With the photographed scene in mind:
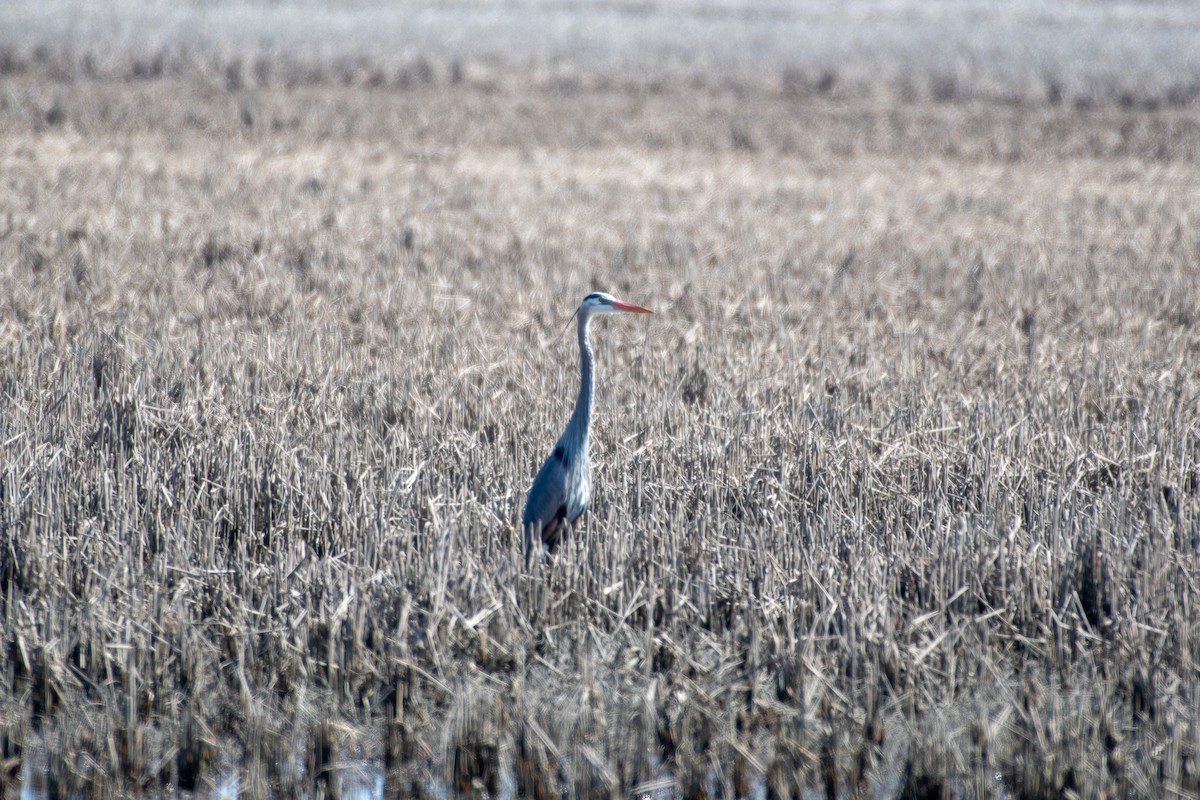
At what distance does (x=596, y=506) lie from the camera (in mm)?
5484

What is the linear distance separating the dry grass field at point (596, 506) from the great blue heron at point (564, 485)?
0.53 ft

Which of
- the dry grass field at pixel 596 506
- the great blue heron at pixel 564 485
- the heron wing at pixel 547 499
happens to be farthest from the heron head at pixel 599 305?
the dry grass field at pixel 596 506

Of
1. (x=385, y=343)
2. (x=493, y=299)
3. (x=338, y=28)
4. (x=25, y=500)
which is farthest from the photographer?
(x=338, y=28)

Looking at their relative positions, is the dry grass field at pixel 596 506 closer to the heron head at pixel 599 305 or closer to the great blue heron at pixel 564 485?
the great blue heron at pixel 564 485

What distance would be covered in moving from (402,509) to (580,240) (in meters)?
7.39

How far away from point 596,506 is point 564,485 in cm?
77

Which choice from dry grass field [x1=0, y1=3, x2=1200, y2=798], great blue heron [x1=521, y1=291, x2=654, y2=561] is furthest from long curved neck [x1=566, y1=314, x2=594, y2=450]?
dry grass field [x1=0, y1=3, x2=1200, y2=798]

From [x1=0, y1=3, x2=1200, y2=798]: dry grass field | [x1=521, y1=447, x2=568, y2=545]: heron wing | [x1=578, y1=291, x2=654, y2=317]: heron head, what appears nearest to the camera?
[x1=0, y1=3, x2=1200, y2=798]: dry grass field

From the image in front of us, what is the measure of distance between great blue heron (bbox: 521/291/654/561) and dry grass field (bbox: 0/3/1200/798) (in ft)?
0.53

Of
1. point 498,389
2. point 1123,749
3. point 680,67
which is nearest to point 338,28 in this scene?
point 680,67

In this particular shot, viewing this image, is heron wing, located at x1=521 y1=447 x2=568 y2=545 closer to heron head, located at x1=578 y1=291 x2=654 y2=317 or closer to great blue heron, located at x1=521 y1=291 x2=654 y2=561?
great blue heron, located at x1=521 y1=291 x2=654 y2=561

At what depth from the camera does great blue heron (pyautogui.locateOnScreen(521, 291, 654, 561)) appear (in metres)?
4.76

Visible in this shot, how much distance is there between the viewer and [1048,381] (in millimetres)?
7645

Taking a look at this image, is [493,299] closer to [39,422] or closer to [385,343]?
[385,343]
